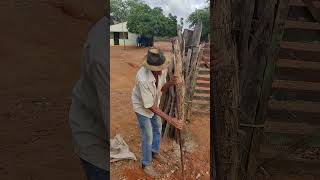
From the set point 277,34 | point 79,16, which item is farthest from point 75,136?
point 79,16

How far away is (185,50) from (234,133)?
12.8ft

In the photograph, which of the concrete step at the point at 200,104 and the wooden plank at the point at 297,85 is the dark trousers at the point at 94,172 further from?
the concrete step at the point at 200,104

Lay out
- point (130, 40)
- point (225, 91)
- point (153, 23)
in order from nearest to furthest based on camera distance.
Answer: point (225, 91), point (153, 23), point (130, 40)

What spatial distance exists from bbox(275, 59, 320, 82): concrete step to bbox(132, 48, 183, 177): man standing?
964 millimetres

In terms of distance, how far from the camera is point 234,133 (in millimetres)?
1729

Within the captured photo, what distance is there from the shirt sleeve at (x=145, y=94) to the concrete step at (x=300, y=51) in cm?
113

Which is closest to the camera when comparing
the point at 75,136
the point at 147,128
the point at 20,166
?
the point at 75,136

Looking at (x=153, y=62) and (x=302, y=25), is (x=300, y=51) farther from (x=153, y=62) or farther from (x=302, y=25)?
(x=153, y=62)

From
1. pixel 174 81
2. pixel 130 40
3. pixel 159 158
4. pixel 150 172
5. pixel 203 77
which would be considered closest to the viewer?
pixel 150 172

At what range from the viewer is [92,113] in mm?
1974

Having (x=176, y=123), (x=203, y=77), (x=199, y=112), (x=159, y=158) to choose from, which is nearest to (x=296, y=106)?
(x=176, y=123)

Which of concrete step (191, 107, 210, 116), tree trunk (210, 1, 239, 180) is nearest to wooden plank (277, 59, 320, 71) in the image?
tree trunk (210, 1, 239, 180)

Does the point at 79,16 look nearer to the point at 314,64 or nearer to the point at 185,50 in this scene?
the point at 314,64

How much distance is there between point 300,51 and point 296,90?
32 cm
